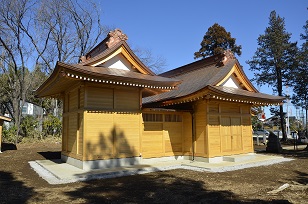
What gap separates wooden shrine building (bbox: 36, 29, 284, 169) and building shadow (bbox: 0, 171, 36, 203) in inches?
96.8

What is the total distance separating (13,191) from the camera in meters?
7.01

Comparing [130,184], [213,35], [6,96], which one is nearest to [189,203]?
[130,184]

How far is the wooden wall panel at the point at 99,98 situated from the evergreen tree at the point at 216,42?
23.9 metres

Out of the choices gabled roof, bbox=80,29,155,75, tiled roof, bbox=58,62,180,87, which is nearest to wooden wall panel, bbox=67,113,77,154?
tiled roof, bbox=58,62,180,87

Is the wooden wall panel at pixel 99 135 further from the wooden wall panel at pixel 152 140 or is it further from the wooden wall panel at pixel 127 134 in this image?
the wooden wall panel at pixel 152 140

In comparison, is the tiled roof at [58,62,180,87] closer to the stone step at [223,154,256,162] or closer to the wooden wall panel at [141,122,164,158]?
the wooden wall panel at [141,122,164,158]

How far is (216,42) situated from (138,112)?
24329mm

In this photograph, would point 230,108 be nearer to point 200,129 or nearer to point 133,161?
point 200,129

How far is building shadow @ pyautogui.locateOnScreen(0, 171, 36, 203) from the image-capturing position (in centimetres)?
618

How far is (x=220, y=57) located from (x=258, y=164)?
20.0 ft

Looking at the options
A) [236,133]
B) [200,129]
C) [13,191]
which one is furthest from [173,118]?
[13,191]

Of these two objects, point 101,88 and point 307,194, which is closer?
point 307,194

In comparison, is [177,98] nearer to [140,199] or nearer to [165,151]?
[165,151]

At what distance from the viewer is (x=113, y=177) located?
29.2ft
